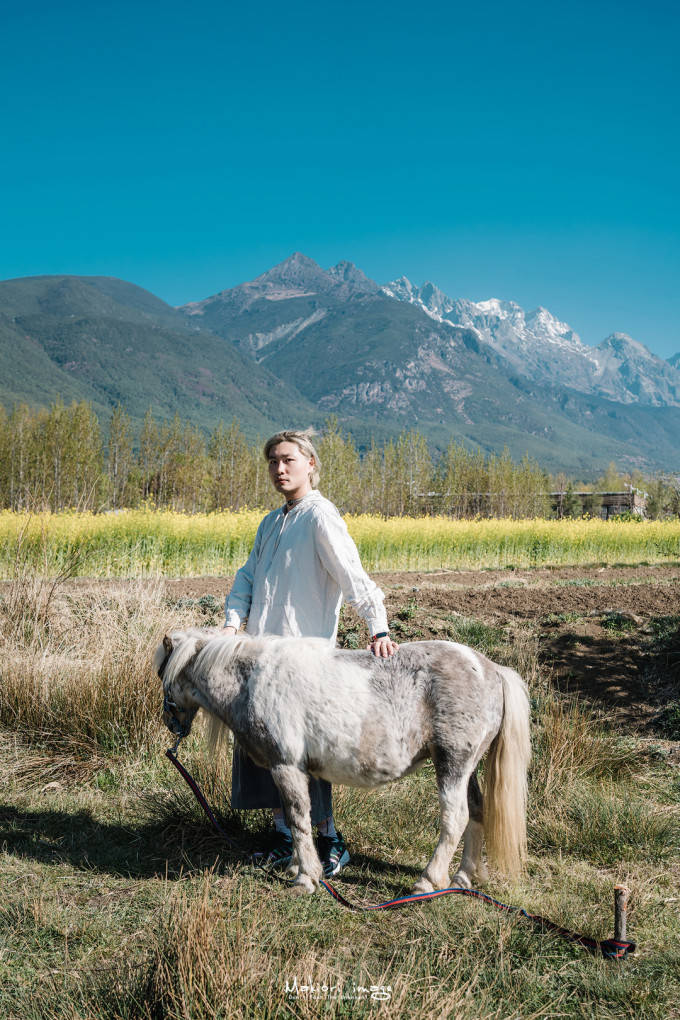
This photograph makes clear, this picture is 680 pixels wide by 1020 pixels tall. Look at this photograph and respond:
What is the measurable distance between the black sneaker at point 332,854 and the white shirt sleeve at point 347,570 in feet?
3.85

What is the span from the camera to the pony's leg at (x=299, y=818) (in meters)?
2.82

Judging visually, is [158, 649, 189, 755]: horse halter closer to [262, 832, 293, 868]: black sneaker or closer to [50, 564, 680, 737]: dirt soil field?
→ [262, 832, 293, 868]: black sneaker

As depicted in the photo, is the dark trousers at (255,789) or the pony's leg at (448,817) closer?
the pony's leg at (448,817)

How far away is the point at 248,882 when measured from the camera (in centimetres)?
300

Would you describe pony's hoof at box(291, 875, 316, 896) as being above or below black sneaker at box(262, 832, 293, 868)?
above

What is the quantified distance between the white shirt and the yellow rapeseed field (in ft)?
17.9

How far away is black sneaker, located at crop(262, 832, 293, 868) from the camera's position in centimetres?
316

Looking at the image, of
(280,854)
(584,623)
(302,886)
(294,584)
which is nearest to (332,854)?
(280,854)

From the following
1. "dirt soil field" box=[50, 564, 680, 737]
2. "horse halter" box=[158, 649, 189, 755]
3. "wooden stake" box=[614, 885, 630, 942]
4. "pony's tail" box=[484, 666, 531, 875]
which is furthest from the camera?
"dirt soil field" box=[50, 564, 680, 737]

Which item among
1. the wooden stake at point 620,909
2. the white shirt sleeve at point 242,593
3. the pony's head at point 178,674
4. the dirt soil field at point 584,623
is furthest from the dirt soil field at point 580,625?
the pony's head at point 178,674

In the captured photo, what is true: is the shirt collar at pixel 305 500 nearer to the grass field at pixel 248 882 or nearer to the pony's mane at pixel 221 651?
the pony's mane at pixel 221 651

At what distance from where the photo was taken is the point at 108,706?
4.75m

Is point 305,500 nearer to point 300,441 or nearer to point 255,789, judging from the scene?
point 300,441

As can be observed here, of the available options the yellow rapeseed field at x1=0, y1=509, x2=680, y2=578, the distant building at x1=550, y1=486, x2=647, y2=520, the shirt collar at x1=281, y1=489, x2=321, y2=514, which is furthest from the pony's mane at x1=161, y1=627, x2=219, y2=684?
the distant building at x1=550, y1=486, x2=647, y2=520
